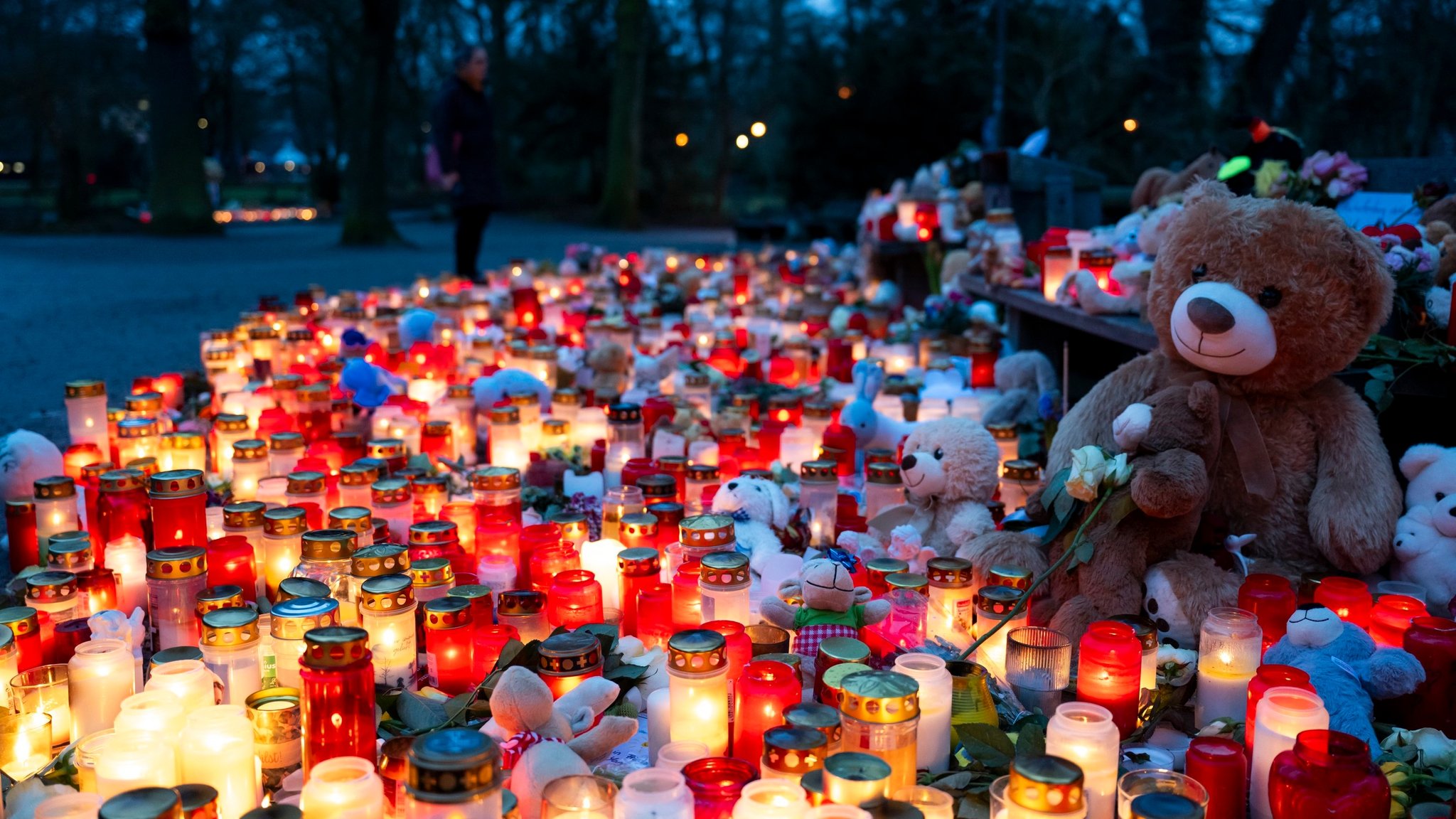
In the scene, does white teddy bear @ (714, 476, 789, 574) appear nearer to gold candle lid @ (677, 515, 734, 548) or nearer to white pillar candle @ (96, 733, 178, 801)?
gold candle lid @ (677, 515, 734, 548)

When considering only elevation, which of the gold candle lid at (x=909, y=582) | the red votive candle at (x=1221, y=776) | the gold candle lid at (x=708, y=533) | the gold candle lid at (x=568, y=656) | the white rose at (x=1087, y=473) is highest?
the white rose at (x=1087, y=473)

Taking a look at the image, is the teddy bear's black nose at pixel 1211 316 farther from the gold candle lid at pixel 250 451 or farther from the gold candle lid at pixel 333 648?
the gold candle lid at pixel 250 451

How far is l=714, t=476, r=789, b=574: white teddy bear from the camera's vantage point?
10.2 feet

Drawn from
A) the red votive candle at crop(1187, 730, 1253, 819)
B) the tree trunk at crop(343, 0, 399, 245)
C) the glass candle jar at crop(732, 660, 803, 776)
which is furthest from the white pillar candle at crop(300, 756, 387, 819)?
the tree trunk at crop(343, 0, 399, 245)

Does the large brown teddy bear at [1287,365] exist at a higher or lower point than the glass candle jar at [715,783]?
higher

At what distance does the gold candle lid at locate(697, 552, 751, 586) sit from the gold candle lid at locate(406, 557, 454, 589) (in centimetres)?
55

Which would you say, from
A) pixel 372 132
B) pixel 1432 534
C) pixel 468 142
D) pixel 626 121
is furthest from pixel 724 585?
pixel 626 121

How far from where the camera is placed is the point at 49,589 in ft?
7.92

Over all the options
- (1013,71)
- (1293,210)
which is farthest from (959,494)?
(1013,71)

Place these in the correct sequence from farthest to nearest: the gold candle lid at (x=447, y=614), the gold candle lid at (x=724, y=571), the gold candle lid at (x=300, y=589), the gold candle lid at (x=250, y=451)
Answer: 1. the gold candle lid at (x=250, y=451)
2. the gold candle lid at (x=724, y=571)
3. the gold candle lid at (x=447, y=614)
4. the gold candle lid at (x=300, y=589)

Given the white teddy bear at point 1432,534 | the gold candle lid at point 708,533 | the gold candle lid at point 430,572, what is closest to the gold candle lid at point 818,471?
the gold candle lid at point 708,533

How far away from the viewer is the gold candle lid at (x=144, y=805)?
148cm

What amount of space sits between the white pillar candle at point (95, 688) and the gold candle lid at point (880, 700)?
52.7 inches

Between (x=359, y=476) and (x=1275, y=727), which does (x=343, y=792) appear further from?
(x=359, y=476)
